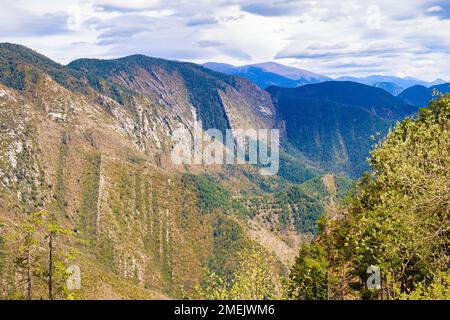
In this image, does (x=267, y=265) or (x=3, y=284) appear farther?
(x=3, y=284)

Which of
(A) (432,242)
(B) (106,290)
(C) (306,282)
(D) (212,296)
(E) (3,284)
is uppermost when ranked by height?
(A) (432,242)

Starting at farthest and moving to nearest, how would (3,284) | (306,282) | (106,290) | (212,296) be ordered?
(106,290), (3,284), (306,282), (212,296)

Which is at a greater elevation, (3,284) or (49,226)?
(49,226)
